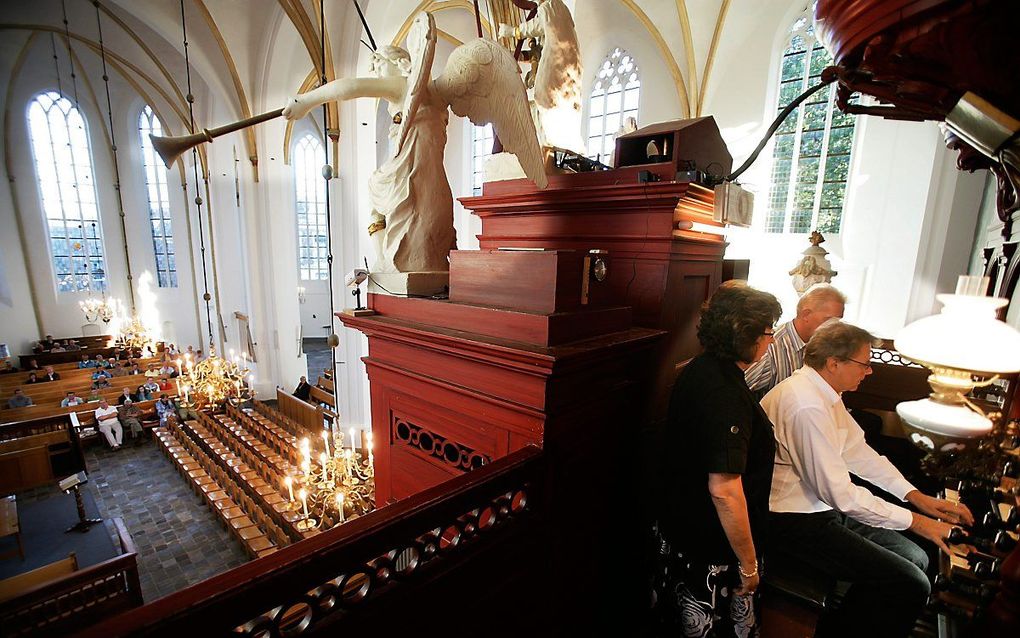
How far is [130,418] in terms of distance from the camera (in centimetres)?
867

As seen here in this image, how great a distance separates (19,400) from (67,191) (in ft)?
28.2

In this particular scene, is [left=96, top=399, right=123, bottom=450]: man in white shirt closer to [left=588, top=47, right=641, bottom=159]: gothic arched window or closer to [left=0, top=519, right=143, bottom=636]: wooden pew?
[left=0, top=519, right=143, bottom=636]: wooden pew

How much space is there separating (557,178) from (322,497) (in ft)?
14.2

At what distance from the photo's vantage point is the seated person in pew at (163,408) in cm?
911

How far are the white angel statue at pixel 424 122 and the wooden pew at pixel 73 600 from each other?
479 centimetres

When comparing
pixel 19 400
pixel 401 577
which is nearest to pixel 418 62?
pixel 401 577

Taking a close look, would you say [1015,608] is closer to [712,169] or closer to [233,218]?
[712,169]

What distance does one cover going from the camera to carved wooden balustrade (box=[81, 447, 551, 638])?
80 cm

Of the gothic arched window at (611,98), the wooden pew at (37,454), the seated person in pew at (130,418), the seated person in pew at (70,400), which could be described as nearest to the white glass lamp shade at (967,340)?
the gothic arched window at (611,98)

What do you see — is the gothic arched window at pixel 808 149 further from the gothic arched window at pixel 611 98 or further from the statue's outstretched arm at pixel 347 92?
the statue's outstretched arm at pixel 347 92

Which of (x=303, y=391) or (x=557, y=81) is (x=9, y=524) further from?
(x=557, y=81)

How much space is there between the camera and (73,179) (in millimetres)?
13445

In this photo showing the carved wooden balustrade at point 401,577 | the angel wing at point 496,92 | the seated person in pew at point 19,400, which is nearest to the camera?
the carved wooden balustrade at point 401,577

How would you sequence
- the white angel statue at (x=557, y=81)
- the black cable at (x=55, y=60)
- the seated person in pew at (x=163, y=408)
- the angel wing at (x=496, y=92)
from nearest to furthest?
1. the angel wing at (x=496, y=92)
2. the white angel statue at (x=557, y=81)
3. the seated person in pew at (x=163, y=408)
4. the black cable at (x=55, y=60)
